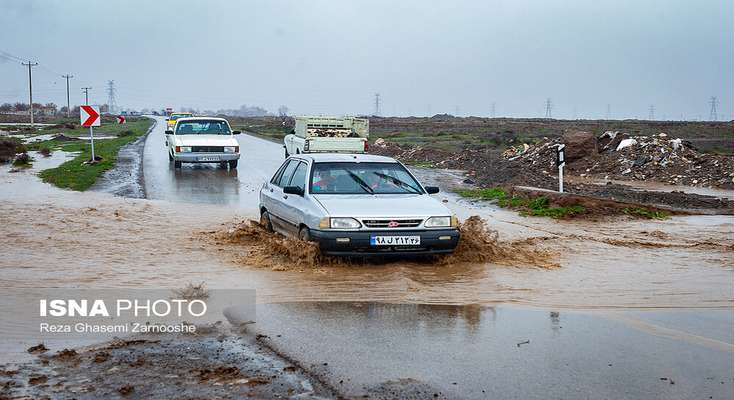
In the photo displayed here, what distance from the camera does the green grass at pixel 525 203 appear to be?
628 inches

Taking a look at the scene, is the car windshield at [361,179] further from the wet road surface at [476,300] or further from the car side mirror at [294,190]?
the wet road surface at [476,300]

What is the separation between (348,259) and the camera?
32.3 ft

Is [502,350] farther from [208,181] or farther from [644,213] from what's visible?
[208,181]

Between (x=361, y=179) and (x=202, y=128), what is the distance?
55.1 ft

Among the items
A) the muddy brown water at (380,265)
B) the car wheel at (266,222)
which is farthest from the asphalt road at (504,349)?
the car wheel at (266,222)

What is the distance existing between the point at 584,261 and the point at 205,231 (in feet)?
20.1

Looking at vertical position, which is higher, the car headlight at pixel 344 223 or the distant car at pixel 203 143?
the distant car at pixel 203 143

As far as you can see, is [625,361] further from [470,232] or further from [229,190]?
[229,190]

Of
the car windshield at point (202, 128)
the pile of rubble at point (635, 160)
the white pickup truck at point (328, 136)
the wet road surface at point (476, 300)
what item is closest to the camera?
the wet road surface at point (476, 300)

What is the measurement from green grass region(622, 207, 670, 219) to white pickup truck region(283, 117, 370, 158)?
9.57m

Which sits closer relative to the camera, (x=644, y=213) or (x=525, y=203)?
(x=644, y=213)

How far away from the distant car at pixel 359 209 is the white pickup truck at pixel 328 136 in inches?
449

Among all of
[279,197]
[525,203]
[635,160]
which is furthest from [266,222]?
[635,160]

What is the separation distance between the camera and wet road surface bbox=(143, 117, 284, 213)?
57.9ft
